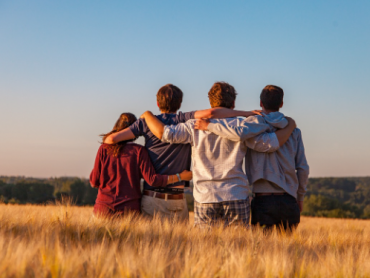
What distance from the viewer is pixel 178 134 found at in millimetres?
4723

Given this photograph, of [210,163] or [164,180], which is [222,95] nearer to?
[210,163]

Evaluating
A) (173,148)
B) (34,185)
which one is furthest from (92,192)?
(173,148)

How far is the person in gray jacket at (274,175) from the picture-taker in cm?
480

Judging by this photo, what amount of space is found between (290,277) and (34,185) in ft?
204

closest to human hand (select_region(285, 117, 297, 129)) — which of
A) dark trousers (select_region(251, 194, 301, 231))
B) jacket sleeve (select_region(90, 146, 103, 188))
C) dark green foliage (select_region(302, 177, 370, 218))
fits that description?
dark trousers (select_region(251, 194, 301, 231))

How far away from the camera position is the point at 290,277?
294 cm

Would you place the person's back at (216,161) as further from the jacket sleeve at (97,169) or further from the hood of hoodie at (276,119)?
the jacket sleeve at (97,169)

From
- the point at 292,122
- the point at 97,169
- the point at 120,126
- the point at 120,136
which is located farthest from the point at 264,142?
the point at 97,169

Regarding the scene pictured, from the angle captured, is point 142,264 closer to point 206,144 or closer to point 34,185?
point 206,144

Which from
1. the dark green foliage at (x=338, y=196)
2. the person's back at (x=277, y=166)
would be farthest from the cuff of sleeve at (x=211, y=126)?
the dark green foliage at (x=338, y=196)

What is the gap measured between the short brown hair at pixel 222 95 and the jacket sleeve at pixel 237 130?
400 mm

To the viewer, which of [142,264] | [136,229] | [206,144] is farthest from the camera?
[206,144]

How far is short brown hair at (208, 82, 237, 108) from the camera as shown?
489 cm

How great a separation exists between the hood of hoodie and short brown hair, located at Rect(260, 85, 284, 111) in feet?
0.35
